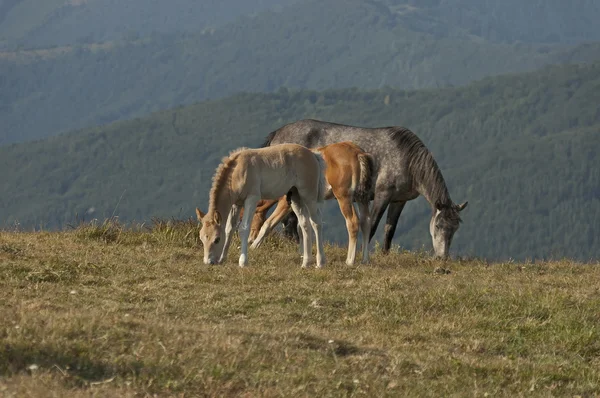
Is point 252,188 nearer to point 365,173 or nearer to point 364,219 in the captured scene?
point 365,173

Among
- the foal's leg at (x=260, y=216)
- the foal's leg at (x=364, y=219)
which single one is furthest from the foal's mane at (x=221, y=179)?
the foal's leg at (x=260, y=216)

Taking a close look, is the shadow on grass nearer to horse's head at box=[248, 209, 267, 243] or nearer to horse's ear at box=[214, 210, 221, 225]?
horse's ear at box=[214, 210, 221, 225]

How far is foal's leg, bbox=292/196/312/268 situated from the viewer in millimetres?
17031

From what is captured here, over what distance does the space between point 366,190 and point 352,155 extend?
58cm

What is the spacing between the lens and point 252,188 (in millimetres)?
16609

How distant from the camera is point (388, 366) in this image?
1008cm

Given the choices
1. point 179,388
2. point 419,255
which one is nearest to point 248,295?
point 179,388

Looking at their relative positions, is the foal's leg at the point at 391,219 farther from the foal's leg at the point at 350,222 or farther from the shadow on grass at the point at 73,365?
the shadow on grass at the point at 73,365

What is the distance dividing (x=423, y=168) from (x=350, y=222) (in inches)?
144

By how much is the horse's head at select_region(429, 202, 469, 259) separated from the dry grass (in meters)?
1.83


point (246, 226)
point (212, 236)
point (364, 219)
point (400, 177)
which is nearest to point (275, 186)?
point (246, 226)

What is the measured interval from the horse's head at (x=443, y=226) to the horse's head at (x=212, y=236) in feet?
16.6

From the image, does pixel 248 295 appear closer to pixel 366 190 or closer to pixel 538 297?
pixel 538 297

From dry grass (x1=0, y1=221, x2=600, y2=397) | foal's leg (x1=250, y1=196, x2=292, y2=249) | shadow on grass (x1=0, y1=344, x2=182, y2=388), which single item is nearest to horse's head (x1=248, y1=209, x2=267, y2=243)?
foal's leg (x1=250, y1=196, x2=292, y2=249)
